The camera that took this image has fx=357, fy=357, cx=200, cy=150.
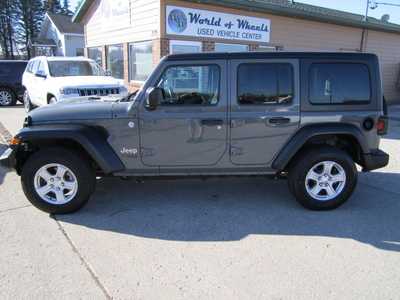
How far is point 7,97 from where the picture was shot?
14.7 m

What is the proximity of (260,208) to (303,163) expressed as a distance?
77cm

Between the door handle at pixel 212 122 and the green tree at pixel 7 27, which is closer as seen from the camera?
the door handle at pixel 212 122

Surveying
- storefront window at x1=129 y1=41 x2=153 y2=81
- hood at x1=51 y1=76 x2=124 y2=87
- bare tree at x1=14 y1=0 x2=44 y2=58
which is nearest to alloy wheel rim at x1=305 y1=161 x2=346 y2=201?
hood at x1=51 y1=76 x2=124 y2=87

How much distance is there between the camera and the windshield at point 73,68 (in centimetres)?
1005

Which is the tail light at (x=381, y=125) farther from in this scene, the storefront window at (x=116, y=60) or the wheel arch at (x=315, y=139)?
the storefront window at (x=116, y=60)

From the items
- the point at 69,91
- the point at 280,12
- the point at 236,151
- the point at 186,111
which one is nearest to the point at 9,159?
the point at 186,111

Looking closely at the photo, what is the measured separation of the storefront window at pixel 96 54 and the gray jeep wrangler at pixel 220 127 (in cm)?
1216

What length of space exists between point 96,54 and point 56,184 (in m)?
13.2

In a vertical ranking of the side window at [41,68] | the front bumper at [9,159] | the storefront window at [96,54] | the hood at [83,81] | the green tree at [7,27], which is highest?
the green tree at [7,27]

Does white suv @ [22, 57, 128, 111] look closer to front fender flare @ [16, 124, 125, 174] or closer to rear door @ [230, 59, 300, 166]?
front fender flare @ [16, 124, 125, 174]

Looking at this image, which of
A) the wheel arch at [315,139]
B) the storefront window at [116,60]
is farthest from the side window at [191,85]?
the storefront window at [116,60]

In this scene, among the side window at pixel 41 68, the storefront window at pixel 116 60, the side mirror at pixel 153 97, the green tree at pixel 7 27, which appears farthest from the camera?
the green tree at pixel 7 27

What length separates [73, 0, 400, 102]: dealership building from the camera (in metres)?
10.7

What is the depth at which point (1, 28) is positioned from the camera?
4884 cm
